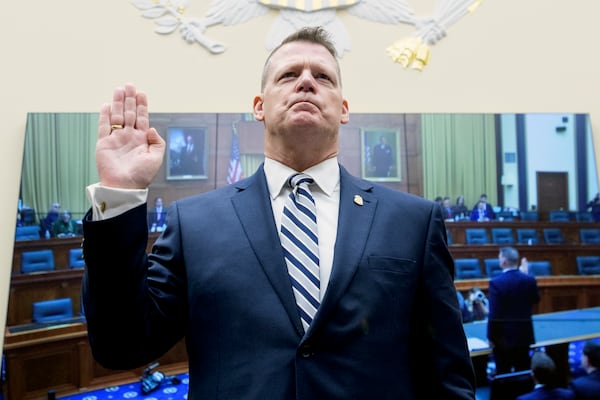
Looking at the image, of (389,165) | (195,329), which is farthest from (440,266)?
(389,165)

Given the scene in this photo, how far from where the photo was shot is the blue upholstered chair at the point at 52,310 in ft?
9.61

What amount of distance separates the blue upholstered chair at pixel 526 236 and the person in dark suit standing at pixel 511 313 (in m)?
0.09

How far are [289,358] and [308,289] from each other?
0.50 feet

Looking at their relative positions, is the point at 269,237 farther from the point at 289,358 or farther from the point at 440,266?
the point at 440,266

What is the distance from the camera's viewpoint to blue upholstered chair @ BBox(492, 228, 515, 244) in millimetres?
3168

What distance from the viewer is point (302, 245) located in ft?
3.81

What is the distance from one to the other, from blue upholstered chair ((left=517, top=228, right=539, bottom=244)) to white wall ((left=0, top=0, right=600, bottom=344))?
31.3 inches

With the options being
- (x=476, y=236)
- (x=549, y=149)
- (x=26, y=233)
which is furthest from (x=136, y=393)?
(x=549, y=149)

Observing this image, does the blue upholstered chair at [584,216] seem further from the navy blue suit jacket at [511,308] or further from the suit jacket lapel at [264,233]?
the suit jacket lapel at [264,233]

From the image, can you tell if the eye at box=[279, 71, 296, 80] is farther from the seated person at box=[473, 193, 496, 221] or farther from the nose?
the seated person at box=[473, 193, 496, 221]

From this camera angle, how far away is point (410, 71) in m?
3.35

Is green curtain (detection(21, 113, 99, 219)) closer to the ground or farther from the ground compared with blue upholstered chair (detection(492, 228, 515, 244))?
farther from the ground

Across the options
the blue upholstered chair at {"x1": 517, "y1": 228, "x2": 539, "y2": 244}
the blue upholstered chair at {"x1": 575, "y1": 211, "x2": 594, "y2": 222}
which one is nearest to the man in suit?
the blue upholstered chair at {"x1": 517, "y1": 228, "x2": 539, "y2": 244}

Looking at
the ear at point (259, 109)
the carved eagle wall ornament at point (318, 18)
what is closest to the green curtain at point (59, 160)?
the carved eagle wall ornament at point (318, 18)
